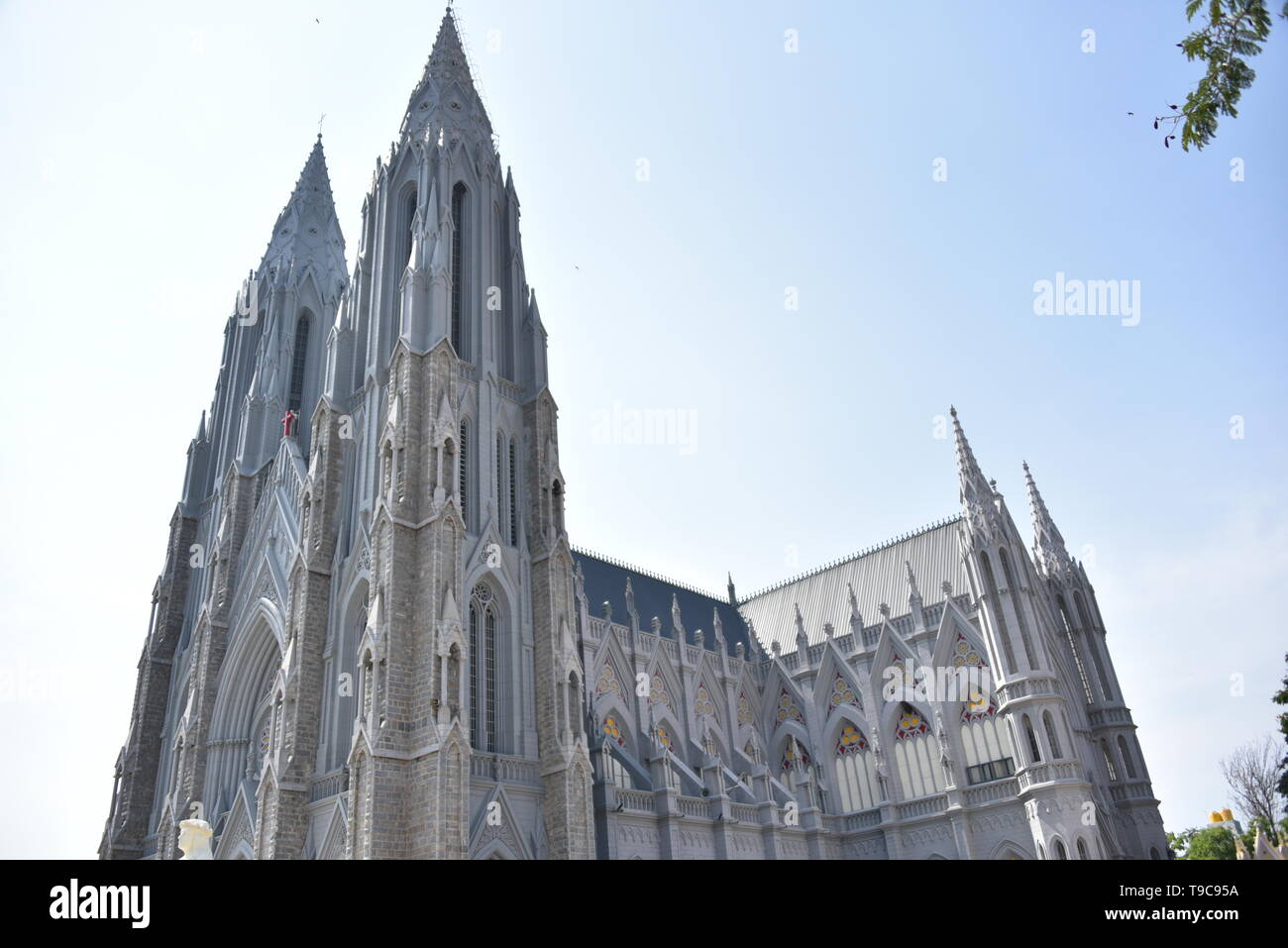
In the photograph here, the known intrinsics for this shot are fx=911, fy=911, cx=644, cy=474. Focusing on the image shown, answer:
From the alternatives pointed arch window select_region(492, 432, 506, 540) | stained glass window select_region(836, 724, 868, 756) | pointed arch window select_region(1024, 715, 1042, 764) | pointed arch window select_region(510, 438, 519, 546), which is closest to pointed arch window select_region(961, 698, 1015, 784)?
pointed arch window select_region(1024, 715, 1042, 764)

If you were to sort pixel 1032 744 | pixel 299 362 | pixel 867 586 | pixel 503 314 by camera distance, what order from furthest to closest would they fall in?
pixel 867 586 → pixel 299 362 → pixel 1032 744 → pixel 503 314

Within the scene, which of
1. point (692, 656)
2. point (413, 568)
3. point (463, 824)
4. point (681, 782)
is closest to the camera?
point (463, 824)

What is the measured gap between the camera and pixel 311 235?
47312 millimetres

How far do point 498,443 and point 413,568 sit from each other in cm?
621

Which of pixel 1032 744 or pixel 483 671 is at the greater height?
pixel 483 671

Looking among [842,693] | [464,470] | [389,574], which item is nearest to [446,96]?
[464,470]

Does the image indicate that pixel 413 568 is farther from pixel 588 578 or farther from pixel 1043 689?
pixel 1043 689

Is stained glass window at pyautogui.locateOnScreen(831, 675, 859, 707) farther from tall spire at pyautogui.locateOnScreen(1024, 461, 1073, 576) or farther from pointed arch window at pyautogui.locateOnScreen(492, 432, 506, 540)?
pointed arch window at pyautogui.locateOnScreen(492, 432, 506, 540)

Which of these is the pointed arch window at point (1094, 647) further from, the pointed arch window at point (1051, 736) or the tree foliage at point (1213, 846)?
the tree foliage at point (1213, 846)

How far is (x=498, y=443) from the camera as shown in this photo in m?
31.1

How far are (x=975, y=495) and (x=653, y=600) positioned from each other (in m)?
17.0

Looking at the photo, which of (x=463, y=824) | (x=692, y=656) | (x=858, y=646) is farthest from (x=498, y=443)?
(x=858, y=646)

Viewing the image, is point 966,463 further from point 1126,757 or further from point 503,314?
point 503,314

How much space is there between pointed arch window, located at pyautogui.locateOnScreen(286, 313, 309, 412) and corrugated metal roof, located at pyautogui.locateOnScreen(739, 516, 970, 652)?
27.6 metres
